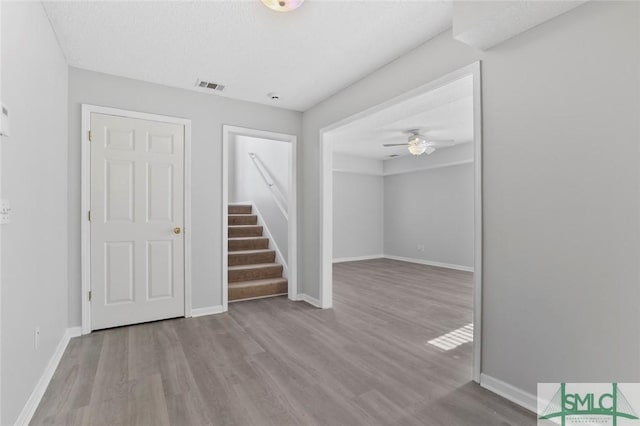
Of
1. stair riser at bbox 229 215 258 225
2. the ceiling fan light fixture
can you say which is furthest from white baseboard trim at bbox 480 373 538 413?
stair riser at bbox 229 215 258 225

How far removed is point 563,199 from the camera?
1676mm

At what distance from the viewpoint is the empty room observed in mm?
1557

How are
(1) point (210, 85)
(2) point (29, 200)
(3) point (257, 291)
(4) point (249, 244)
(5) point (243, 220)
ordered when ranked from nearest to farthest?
1. (2) point (29, 200)
2. (1) point (210, 85)
3. (3) point (257, 291)
4. (4) point (249, 244)
5. (5) point (243, 220)

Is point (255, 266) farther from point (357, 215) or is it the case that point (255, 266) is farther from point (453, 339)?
point (357, 215)

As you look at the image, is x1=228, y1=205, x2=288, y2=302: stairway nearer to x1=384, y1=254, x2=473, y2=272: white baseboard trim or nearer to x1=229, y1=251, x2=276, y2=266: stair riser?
x1=229, y1=251, x2=276, y2=266: stair riser

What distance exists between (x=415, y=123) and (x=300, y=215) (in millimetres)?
2527

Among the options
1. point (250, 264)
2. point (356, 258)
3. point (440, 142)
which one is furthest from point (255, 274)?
point (440, 142)

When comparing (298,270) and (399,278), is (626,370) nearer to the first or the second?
(298,270)

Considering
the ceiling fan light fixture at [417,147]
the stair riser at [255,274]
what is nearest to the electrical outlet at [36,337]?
the stair riser at [255,274]

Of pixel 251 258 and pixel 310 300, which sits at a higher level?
pixel 251 258

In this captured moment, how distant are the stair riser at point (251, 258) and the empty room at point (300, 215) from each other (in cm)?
29

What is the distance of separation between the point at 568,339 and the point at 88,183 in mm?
3961

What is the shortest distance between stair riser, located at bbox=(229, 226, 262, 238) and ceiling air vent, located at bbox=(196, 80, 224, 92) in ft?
7.90

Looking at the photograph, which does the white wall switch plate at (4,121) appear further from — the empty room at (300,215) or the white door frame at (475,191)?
the white door frame at (475,191)
